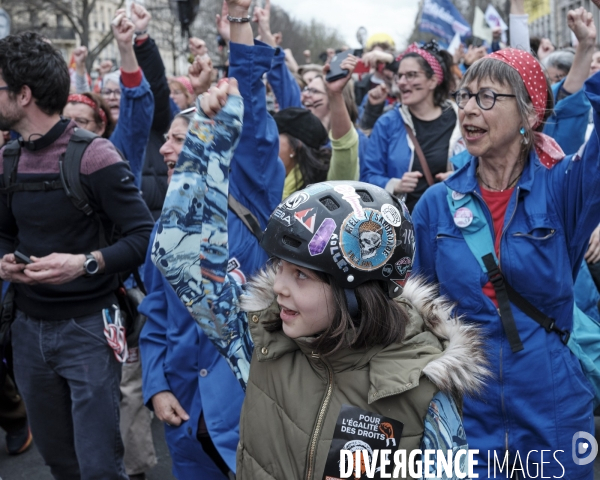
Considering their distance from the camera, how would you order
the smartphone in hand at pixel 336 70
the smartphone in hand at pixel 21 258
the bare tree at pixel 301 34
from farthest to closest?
the bare tree at pixel 301 34, the smartphone in hand at pixel 336 70, the smartphone in hand at pixel 21 258

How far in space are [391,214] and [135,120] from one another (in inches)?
125

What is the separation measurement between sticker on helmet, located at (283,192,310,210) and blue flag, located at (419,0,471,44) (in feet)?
33.1

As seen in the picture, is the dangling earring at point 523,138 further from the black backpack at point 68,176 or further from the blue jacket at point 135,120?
the blue jacket at point 135,120

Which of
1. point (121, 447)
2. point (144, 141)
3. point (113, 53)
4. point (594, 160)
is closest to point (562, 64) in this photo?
point (144, 141)

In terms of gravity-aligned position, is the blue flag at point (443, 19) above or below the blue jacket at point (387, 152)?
above

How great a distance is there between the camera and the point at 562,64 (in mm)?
6820

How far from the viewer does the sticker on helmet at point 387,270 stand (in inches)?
84.0

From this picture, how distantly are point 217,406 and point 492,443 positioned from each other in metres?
1.07

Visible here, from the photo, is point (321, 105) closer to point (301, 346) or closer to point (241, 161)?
point (241, 161)

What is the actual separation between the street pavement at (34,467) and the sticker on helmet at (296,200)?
3477mm

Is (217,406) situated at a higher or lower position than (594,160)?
lower

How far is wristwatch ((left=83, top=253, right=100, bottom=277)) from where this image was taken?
3.57 m

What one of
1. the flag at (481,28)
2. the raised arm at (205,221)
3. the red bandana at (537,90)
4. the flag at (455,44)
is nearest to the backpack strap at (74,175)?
the raised arm at (205,221)

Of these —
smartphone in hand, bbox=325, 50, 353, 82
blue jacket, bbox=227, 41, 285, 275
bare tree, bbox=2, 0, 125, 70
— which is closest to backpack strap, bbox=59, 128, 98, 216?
blue jacket, bbox=227, 41, 285, 275
